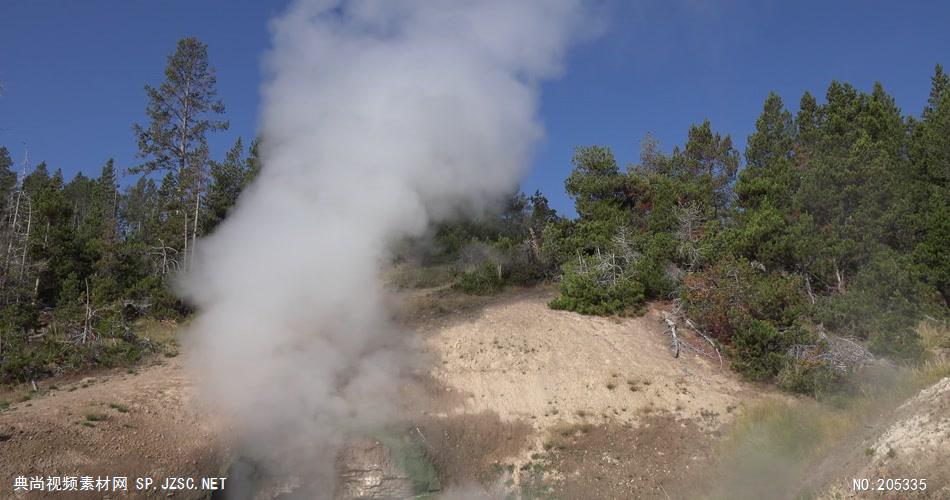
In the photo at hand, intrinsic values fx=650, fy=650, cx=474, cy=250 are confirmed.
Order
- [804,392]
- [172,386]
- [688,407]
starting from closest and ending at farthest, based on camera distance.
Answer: [172,386], [688,407], [804,392]

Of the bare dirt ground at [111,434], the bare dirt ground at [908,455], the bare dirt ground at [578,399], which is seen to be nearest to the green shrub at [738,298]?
the bare dirt ground at [578,399]

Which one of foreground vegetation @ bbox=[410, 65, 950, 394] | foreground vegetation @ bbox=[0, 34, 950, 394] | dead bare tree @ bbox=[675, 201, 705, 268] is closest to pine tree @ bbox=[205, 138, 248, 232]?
foreground vegetation @ bbox=[0, 34, 950, 394]

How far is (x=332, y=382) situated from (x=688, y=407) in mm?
7915

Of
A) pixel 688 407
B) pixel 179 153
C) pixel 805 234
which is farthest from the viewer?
pixel 179 153

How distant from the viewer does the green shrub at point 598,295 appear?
19.8 m

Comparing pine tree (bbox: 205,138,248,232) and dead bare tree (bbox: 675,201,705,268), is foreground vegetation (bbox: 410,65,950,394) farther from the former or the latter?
pine tree (bbox: 205,138,248,232)

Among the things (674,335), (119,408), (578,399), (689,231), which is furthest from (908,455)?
(689,231)

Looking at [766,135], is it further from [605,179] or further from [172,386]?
[172,386]

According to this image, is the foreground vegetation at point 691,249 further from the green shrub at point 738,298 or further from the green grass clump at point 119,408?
the green grass clump at point 119,408

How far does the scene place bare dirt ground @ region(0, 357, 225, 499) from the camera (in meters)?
10.2

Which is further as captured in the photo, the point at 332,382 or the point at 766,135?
the point at 766,135

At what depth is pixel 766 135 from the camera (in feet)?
90.8

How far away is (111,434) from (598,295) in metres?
13.7

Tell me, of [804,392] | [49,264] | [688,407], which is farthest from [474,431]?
[49,264]
